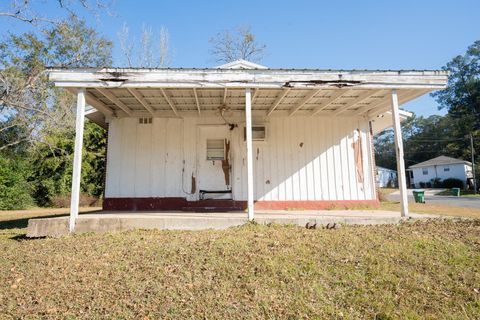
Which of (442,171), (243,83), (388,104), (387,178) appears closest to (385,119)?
(388,104)

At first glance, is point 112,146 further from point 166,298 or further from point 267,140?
point 166,298

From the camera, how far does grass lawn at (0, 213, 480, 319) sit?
314cm

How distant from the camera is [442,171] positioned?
136 feet

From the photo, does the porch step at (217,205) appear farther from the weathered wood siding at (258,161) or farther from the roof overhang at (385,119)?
the roof overhang at (385,119)

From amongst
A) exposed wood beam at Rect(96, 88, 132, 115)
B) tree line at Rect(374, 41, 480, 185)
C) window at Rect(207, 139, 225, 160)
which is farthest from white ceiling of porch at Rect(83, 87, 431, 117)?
tree line at Rect(374, 41, 480, 185)

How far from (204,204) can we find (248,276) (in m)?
4.86

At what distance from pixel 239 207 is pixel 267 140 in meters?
2.06

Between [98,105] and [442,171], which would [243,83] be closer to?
[98,105]

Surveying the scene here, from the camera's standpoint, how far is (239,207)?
28.1ft

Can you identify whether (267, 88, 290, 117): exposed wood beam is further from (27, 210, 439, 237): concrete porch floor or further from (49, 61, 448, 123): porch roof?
(27, 210, 439, 237): concrete porch floor

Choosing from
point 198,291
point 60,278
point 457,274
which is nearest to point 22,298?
point 60,278

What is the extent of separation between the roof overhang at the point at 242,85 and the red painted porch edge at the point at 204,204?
2.57 meters

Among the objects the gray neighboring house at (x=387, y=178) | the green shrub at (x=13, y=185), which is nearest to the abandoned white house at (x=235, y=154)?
the green shrub at (x=13, y=185)

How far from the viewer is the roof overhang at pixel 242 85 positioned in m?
6.19
